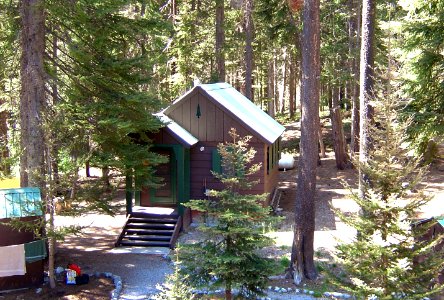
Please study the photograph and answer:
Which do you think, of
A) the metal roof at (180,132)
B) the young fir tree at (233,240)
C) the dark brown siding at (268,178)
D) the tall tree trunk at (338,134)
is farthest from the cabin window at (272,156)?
the young fir tree at (233,240)

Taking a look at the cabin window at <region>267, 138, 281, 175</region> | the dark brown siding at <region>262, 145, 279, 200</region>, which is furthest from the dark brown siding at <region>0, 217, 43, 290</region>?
the cabin window at <region>267, 138, 281, 175</region>

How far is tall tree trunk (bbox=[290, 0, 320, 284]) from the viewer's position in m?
11.9

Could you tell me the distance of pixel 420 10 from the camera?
39.1 ft

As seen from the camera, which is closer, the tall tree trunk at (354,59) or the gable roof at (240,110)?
the gable roof at (240,110)

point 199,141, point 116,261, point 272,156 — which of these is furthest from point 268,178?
point 116,261

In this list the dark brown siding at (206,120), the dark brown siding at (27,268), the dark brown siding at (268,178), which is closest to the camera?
the dark brown siding at (27,268)

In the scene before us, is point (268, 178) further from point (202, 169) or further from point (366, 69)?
point (366, 69)

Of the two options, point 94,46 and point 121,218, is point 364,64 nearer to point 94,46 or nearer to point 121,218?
point 94,46

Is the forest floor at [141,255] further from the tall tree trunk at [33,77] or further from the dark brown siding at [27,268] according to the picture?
the tall tree trunk at [33,77]

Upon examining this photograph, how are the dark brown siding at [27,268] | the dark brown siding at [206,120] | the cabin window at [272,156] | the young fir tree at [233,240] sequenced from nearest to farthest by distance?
the young fir tree at [233,240] → the dark brown siding at [27,268] → the dark brown siding at [206,120] → the cabin window at [272,156]

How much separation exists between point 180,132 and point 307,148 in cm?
589

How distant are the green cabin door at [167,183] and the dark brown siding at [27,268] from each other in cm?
579

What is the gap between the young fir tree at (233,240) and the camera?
9227 millimetres

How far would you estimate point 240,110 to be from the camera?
60.0ft
